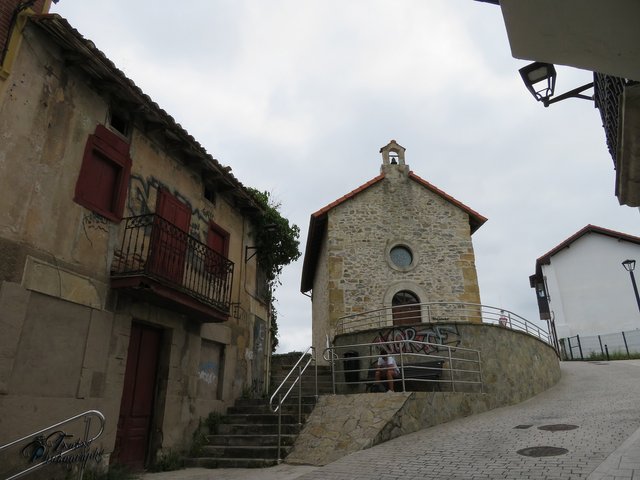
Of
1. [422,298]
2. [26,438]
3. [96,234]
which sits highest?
[422,298]

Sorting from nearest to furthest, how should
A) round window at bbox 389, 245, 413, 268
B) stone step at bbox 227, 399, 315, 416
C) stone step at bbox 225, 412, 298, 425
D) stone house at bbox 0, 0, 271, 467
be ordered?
1. stone house at bbox 0, 0, 271, 467
2. stone step at bbox 225, 412, 298, 425
3. stone step at bbox 227, 399, 315, 416
4. round window at bbox 389, 245, 413, 268

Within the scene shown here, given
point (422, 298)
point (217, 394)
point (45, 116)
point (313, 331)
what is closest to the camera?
point (45, 116)

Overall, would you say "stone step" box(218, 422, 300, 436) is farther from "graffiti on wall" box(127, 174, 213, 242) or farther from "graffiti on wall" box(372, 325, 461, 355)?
"graffiti on wall" box(372, 325, 461, 355)

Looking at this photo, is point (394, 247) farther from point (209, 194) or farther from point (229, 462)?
point (229, 462)

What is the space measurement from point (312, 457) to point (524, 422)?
4.44 m

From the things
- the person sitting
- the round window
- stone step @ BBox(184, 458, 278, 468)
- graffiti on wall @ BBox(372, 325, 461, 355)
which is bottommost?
stone step @ BBox(184, 458, 278, 468)

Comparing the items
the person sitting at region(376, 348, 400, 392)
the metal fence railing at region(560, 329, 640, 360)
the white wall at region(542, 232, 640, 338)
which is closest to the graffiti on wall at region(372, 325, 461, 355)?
the person sitting at region(376, 348, 400, 392)

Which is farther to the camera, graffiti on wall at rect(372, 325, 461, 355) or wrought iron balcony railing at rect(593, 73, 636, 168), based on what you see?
graffiti on wall at rect(372, 325, 461, 355)

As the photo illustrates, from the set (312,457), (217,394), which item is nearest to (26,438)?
(312,457)

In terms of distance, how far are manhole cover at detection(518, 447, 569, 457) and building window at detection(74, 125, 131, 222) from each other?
7.45m

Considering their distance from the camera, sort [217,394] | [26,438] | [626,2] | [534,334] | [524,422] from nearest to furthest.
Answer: [626,2] → [26,438] → [524,422] → [217,394] → [534,334]

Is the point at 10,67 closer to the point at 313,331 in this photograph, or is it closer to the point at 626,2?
the point at 626,2

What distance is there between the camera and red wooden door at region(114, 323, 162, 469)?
25.7ft

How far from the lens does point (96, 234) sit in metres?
7.55
